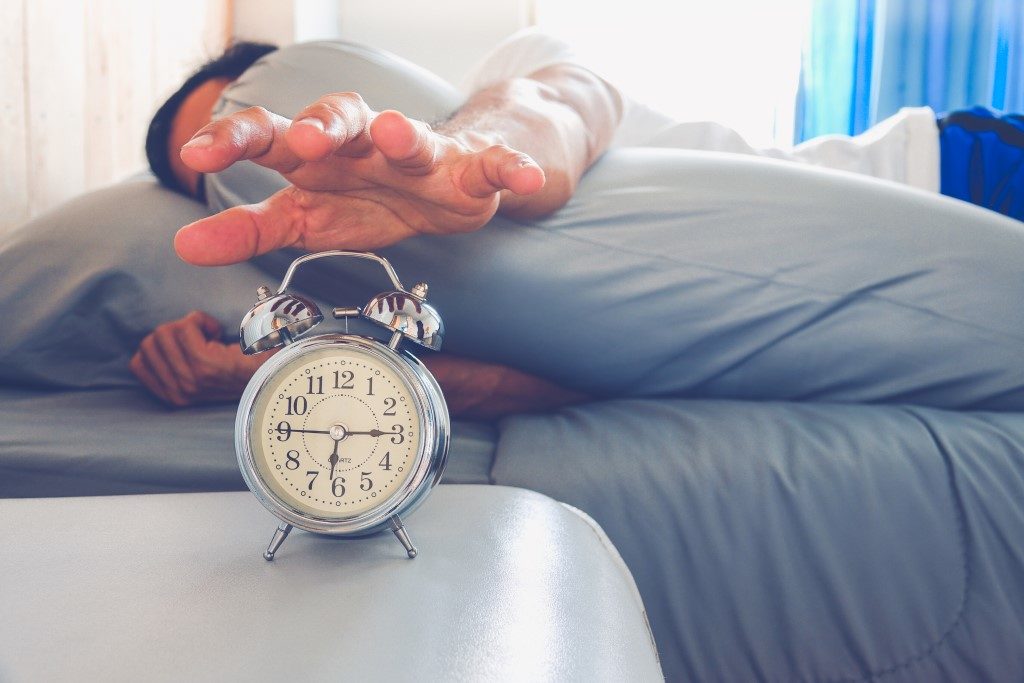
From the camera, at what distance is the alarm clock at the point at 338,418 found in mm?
609

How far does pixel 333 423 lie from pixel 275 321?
0.27 ft

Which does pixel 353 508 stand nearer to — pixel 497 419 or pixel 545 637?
pixel 545 637

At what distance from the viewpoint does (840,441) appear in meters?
0.85

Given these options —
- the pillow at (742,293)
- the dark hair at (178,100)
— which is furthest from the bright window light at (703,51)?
the pillow at (742,293)

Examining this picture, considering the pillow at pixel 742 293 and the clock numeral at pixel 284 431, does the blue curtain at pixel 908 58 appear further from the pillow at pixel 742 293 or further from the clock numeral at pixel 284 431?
the clock numeral at pixel 284 431

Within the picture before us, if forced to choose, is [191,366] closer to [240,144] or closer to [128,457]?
[128,457]

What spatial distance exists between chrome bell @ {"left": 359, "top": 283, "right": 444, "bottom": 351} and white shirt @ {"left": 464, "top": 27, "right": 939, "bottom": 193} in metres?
1.17

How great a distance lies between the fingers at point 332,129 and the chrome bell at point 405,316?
0.34 ft

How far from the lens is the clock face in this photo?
62cm

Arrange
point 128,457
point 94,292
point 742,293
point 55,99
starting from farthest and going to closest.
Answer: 1. point 55,99
2. point 94,292
3. point 742,293
4. point 128,457

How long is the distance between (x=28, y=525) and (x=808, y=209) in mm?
828

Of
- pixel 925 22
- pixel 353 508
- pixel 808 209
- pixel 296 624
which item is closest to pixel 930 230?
pixel 808 209

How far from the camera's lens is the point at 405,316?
1.97 feet

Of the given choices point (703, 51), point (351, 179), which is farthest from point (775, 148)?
point (703, 51)
